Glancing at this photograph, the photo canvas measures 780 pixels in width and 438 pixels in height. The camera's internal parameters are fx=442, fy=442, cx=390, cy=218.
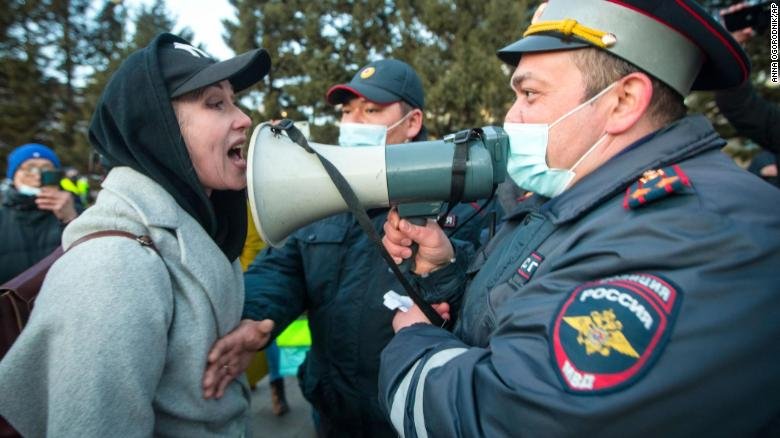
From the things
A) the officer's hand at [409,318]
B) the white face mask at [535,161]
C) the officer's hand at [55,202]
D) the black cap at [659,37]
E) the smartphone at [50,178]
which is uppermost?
the black cap at [659,37]

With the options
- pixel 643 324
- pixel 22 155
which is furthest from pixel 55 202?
pixel 643 324

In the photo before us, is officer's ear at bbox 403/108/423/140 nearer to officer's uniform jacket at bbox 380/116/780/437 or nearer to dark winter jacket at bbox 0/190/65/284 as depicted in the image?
officer's uniform jacket at bbox 380/116/780/437

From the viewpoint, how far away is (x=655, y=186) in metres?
1.03

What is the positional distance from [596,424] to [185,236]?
1.22 m

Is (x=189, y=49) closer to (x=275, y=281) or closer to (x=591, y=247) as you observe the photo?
(x=275, y=281)

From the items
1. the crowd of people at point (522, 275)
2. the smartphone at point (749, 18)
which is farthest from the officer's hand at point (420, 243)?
the smartphone at point (749, 18)

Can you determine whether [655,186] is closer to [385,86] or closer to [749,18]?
[385,86]

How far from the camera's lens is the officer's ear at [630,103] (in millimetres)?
1274

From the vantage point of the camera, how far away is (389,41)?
1425 cm

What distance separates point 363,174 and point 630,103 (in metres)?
0.83

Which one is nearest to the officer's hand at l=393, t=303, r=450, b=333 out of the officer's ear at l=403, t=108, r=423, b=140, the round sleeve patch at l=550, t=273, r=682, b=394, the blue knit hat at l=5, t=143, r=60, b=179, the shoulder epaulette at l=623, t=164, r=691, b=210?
the round sleeve patch at l=550, t=273, r=682, b=394

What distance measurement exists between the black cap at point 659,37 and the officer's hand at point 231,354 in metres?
1.38

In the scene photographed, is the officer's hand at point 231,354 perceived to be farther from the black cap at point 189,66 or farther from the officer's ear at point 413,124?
the officer's ear at point 413,124

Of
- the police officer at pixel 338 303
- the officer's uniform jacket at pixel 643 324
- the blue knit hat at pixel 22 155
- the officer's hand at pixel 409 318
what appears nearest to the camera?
the officer's uniform jacket at pixel 643 324
